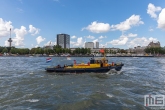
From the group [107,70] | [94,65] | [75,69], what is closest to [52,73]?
[75,69]

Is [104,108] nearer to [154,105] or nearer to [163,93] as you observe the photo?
[154,105]

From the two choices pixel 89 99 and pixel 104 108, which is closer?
pixel 104 108

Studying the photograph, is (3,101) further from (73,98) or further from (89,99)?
(89,99)

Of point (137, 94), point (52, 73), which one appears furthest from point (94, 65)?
point (137, 94)

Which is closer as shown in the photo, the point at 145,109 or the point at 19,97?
the point at 145,109

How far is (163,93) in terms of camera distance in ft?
78.2

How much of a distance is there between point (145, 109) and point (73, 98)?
8341mm

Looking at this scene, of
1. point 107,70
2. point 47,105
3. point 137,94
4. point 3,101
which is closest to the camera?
point 47,105

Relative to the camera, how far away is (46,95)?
22641 millimetres

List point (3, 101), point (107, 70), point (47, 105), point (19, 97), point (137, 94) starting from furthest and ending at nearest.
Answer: point (107, 70)
point (137, 94)
point (19, 97)
point (3, 101)
point (47, 105)

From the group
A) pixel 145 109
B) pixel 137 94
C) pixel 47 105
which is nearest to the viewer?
pixel 145 109

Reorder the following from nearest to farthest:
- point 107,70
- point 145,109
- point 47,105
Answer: point 145,109
point 47,105
point 107,70

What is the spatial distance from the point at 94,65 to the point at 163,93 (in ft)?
72.1

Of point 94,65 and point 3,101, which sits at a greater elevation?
point 94,65
